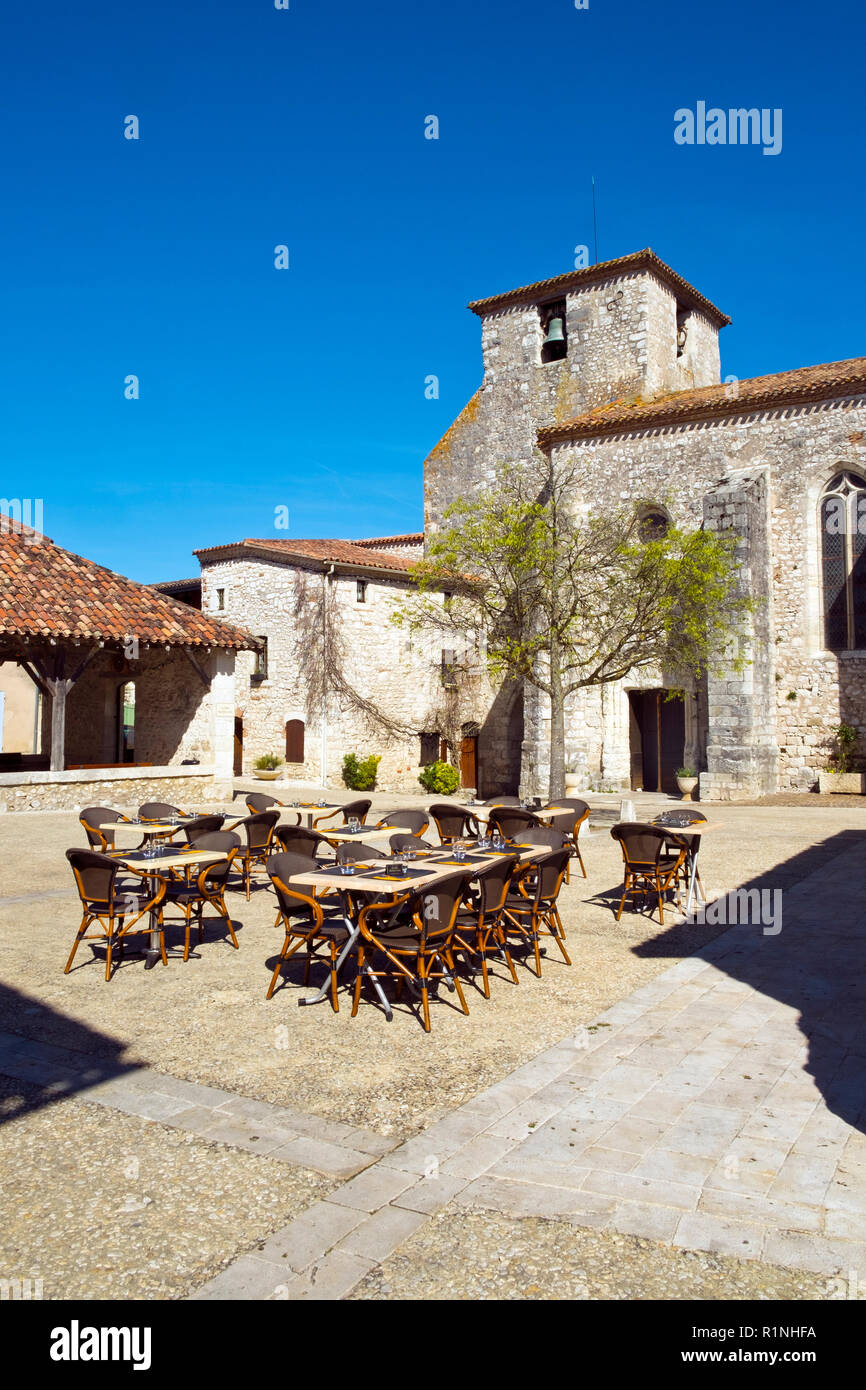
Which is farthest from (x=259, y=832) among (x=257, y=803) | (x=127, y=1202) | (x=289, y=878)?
(x=127, y=1202)

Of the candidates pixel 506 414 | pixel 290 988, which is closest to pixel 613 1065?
pixel 290 988

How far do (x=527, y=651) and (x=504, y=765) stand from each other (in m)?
9.93

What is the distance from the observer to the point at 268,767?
2217 cm

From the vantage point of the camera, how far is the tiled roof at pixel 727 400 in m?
17.3

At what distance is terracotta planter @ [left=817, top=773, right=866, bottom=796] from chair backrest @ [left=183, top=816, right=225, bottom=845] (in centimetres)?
1300

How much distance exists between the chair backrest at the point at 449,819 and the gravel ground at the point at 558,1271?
6.81 m

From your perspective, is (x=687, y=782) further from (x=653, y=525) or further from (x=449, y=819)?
(x=449, y=819)

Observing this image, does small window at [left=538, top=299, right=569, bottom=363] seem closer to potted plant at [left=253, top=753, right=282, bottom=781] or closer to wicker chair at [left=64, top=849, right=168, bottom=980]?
potted plant at [left=253, top=753, right=282, bottom=781]

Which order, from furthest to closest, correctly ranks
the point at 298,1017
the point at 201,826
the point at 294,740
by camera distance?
the point at 294,740 → the point at 201,826 → the point at 298,1017

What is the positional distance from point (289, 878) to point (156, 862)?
1.30 m

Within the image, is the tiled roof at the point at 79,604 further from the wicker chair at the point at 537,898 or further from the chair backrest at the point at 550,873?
the chair backrest at the point at 550,873

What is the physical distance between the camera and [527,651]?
14305 millimetres

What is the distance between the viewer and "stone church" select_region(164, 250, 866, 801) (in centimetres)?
1756

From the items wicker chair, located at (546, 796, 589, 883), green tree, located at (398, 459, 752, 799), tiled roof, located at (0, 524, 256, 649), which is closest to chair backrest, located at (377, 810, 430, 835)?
wicker chair, located at (546, 796, 589, 883)
